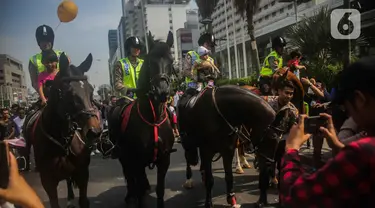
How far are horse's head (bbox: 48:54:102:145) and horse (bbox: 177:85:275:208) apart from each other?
185 cm

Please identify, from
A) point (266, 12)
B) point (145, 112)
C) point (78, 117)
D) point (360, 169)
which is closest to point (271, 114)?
point (145, 112)

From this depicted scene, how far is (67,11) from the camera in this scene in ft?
14.7

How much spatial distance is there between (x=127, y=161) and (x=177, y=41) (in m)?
92.3

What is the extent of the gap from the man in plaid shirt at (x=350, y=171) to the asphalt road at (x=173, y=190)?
4.22 m

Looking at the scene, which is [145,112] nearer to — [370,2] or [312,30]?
[312,30]

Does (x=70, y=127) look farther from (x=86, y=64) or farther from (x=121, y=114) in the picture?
Answer: (x=121, y=114)

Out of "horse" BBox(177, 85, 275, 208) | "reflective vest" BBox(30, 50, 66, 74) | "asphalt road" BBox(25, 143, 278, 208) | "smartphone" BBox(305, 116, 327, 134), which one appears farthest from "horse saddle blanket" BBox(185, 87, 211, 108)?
"smartphone" BBox(305, 116, 327, 134)

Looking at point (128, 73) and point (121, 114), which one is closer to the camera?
point (121, 114)

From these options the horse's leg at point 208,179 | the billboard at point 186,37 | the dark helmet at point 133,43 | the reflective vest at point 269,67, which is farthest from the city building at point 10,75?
the billboard at point 186,37

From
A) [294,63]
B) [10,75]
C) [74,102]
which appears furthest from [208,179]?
[10,75]

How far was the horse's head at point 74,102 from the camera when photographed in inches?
163

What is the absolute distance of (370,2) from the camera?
1591 cm

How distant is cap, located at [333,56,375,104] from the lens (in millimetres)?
1592

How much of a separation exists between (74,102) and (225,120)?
2.30 metres
